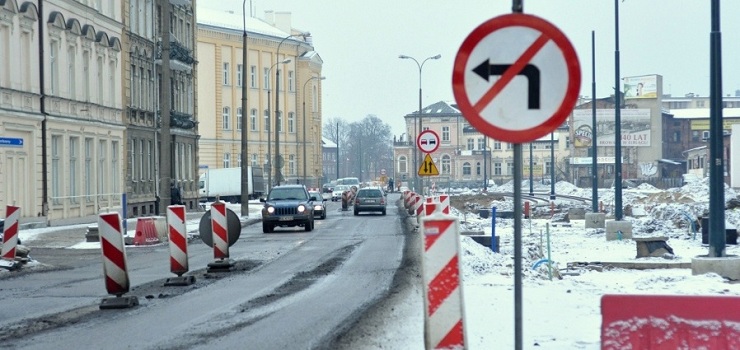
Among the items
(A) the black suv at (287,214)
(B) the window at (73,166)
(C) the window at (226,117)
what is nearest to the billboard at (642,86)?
(C) the window at (226,117)

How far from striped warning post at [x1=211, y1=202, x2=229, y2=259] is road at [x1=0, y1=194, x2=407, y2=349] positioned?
581 millimetres

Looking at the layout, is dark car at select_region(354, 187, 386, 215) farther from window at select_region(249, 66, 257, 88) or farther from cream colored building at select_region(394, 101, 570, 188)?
cream colored building at select_region(394, 101, 570, 188)

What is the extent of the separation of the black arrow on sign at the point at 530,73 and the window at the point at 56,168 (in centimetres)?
3538

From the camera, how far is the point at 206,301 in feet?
49.9

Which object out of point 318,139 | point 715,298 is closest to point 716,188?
point 715,298

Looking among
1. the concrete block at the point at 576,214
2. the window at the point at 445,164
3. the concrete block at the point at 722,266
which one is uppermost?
the window at the point at 445,164

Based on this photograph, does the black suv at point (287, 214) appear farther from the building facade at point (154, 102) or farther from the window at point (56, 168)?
the building facade at point (154, 102)

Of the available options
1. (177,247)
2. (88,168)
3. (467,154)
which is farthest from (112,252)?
(467,154)

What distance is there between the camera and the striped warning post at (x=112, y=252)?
14.6 meters

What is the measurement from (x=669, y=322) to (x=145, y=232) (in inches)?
963

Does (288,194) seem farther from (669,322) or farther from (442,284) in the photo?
(669,322)

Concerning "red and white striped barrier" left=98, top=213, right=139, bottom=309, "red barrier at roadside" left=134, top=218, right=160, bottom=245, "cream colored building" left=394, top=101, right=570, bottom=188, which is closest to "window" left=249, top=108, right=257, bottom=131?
"cream colored building" left=394, top=101, right=570, bottom=188

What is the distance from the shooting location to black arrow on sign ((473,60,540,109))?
6.56 meters

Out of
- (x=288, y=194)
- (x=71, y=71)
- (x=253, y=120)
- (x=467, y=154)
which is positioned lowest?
(x=288, y=194)
